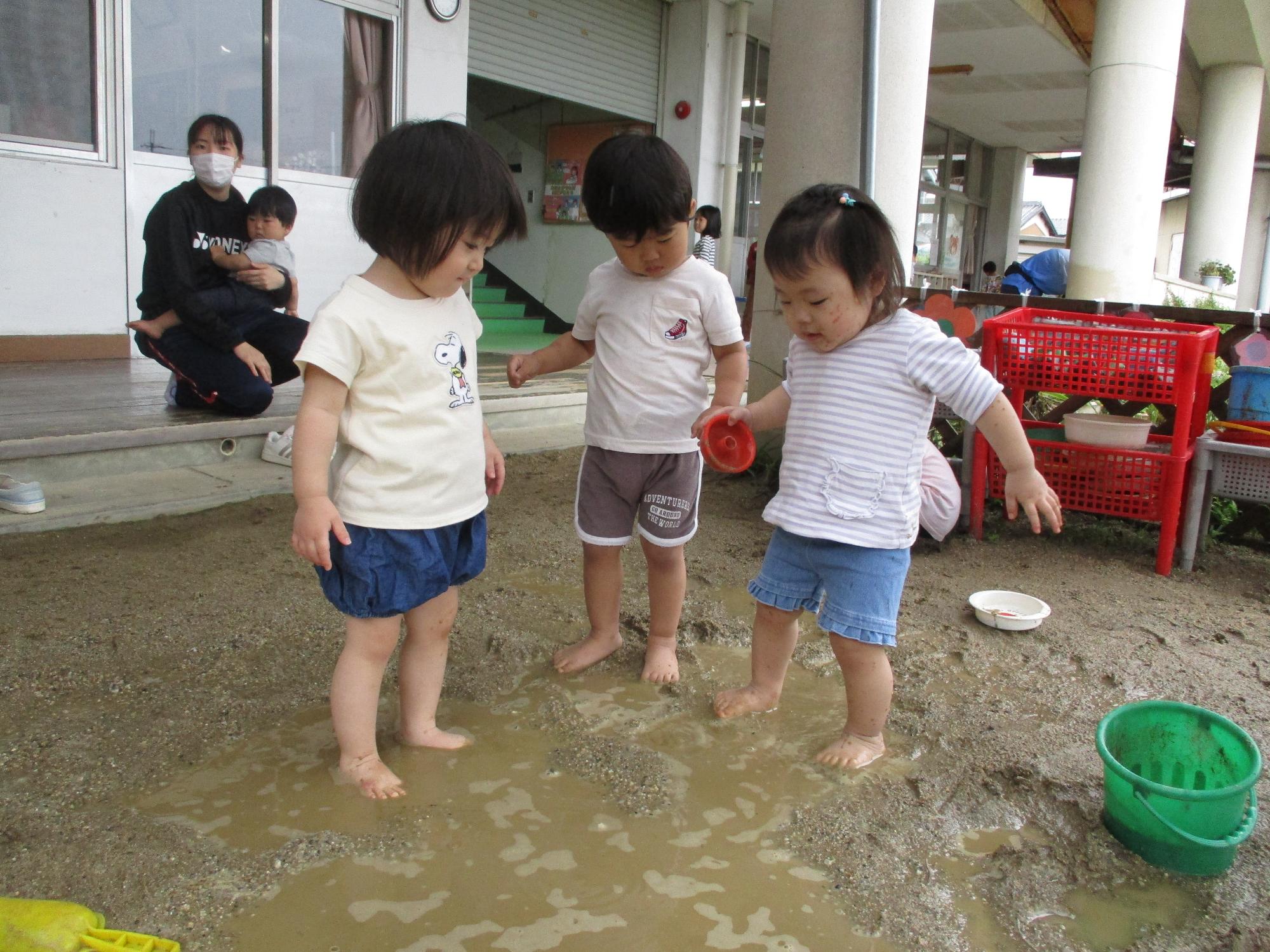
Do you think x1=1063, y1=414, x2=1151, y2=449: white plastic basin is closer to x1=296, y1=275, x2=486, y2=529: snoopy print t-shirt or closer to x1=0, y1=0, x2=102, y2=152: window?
x1=296, y1=275, x2=486, y2=529: snoopy print t-shirt

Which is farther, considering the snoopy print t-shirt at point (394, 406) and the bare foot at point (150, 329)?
the bare foot at point (150, 329)

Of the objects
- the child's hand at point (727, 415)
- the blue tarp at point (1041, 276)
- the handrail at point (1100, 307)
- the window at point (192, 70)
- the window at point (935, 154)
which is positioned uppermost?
the window at point (935, 154)

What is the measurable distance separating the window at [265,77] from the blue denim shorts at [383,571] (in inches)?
205

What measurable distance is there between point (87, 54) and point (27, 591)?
13.7ft

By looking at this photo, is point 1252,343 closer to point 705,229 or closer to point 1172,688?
point 1172,688

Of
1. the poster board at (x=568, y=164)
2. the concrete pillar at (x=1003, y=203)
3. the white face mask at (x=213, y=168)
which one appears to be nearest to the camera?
the white face mask at (x=213, y=168)

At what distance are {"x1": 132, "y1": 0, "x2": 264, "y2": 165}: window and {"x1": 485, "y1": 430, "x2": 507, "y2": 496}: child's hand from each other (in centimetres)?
490

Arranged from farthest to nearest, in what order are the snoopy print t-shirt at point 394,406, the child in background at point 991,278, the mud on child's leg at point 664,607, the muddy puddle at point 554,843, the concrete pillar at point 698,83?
the child in background at point 991,278 < the concrete pillar at point 698,83 < the mud on child's leg at point 664,607 < the snoopy print t-shirt at point 394,406 < the muddy puddle at point 554,843

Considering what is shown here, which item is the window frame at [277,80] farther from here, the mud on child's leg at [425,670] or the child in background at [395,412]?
the mud on child's leg at [425,670]

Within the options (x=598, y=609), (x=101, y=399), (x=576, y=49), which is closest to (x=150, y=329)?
(x=101, y=399)

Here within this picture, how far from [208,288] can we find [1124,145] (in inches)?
344

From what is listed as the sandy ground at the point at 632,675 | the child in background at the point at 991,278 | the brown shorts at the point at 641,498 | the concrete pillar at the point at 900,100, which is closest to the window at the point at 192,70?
the sandy ground at the point at 632,675

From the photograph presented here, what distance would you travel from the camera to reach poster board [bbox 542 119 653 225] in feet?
34.6

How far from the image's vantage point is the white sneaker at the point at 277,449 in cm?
458
